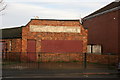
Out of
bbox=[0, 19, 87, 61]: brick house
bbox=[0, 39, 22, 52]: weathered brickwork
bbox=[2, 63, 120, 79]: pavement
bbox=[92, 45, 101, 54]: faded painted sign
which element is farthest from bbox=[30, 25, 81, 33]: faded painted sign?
bbox=[2, 63, 120, 79]: pavement

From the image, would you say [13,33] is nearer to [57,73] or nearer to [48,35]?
[48,35]

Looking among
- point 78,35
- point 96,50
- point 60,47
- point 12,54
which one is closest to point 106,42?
point 96,50

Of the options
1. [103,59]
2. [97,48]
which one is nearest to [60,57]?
[103,59]

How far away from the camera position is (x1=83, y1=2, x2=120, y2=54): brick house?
25594 millimetres

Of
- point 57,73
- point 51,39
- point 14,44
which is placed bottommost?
point 57,73

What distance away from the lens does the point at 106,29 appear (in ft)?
A: 93.8

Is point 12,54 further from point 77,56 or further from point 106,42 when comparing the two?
point 106,42

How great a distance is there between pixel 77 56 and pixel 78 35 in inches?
102

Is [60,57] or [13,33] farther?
[13,33]

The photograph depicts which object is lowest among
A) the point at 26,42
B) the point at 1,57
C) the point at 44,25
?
the point at 1,57

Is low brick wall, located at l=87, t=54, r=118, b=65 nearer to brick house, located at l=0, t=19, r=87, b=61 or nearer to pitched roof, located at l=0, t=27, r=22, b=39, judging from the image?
brick house, located at l=0, t=19, r=87, b=61

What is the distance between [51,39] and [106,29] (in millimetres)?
7330

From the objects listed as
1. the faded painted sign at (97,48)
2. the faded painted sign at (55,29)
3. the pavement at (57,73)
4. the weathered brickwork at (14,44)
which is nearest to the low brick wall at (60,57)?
the faded painted sign at (55,29)

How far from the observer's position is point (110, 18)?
89.8 feet
